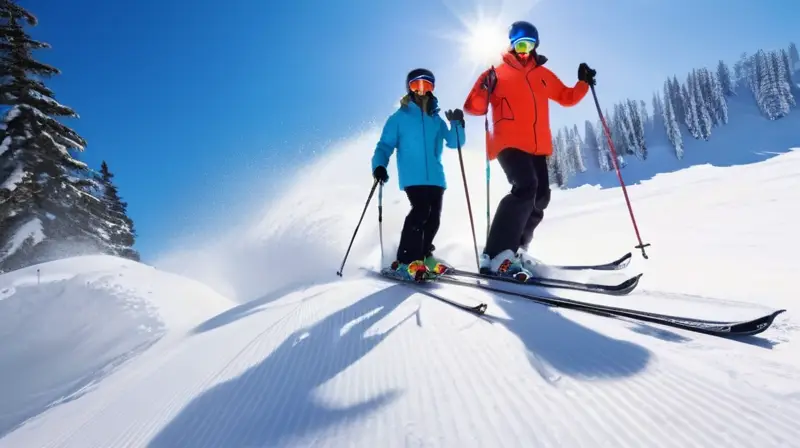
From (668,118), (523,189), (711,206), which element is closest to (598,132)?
(668,118)

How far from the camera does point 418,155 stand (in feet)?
17.2

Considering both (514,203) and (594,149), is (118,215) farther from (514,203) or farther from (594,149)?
(594,149)

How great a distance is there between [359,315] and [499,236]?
6.45 feet

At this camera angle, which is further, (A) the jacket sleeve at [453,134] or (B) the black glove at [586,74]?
(A) the jacket sleeve at [453,134]

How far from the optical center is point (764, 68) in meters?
69.1

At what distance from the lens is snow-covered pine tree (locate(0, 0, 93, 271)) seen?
44.1 ft

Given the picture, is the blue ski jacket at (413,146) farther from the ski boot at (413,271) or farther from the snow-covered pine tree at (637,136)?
the snow-covered pine tree at (637,136)

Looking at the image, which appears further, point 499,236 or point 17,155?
point 17,155

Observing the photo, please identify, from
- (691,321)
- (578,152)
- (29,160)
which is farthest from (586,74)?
(578,152)

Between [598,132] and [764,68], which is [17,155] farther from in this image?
[764,68]

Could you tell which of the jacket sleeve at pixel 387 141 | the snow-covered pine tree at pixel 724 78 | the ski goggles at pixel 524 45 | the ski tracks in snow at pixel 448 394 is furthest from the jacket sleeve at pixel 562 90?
the snow-covered pine tree at pixel 724 78

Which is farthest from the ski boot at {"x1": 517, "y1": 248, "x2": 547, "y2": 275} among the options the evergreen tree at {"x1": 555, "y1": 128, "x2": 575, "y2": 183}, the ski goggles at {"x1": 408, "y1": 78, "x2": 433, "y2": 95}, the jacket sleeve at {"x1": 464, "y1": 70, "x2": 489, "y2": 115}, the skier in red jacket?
the evergreen tree at {"x1": 555, "y1": 128, "x2": 575, "y2": 183}

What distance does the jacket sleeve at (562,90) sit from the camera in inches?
188

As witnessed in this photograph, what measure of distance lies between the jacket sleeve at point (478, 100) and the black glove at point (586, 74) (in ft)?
4.18
